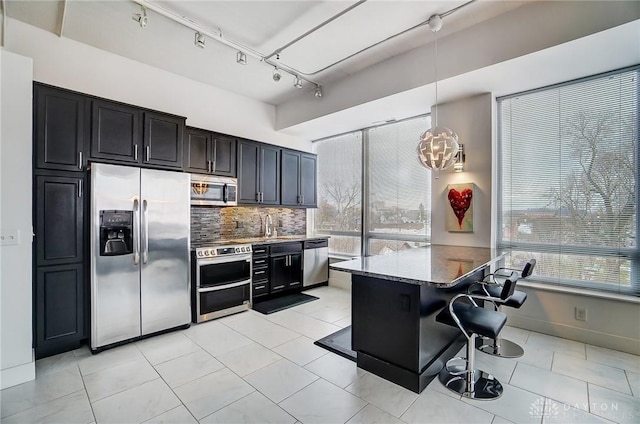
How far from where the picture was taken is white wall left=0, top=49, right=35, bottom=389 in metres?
2.32

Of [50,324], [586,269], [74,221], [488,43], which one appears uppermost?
[488,43]

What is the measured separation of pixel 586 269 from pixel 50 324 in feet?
18.1

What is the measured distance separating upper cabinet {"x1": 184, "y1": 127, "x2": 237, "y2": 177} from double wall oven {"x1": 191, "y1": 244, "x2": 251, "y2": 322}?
3.68 feet

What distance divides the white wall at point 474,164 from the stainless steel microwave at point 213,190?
118 inches

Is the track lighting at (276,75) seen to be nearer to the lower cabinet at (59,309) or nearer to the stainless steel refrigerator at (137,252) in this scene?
the stainless steel refrigerator at (137,252)

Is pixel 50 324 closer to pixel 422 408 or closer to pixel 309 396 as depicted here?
pixel 309 396

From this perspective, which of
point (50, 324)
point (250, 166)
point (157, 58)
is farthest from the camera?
point (250, 166)

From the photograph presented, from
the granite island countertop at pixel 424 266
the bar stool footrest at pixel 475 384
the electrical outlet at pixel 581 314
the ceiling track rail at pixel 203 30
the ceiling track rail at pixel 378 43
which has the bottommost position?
the bar stool footrest at pixel 475 384

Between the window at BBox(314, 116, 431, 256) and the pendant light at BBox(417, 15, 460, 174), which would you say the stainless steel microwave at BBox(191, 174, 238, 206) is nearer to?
the window at BBox(314, 116, 431, 256)

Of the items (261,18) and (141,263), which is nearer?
(261,18)

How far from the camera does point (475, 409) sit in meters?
2.07

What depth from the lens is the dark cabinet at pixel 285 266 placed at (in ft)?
15.3

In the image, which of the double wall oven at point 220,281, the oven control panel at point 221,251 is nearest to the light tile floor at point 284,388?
the double wall oven at point 220,281

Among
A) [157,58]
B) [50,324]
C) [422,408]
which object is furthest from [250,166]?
[422,408]
